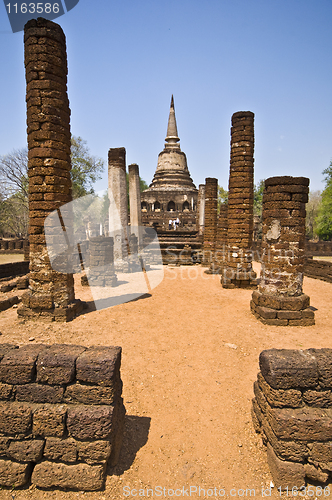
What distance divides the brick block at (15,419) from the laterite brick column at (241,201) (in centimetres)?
781

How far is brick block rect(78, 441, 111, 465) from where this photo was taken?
251cm

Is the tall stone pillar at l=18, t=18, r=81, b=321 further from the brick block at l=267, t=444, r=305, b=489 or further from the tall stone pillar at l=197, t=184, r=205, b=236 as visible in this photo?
the tall stone pillar at l=197, t=184, r=205, b=236

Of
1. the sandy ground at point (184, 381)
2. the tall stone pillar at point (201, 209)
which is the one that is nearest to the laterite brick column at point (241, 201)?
the sandy ground at point (184, 381)

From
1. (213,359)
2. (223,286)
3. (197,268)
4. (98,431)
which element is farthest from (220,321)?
(197,268)

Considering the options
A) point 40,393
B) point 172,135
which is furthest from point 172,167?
point 40,393

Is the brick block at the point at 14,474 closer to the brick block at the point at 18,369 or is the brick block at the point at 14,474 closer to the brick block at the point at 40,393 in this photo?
the brick block at the point at 40,393

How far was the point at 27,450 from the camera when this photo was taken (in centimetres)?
255

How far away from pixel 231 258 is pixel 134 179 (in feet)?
29.3

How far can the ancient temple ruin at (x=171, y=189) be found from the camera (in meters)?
32.3

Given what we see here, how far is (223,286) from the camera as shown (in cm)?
966

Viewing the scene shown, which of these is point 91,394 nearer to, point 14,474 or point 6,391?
point 6,391

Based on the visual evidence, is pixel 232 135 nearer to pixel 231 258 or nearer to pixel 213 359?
pixel 231 258

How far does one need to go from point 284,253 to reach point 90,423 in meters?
5.70

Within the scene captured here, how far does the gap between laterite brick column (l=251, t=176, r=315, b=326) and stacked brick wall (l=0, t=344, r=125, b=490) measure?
4.90 meters
